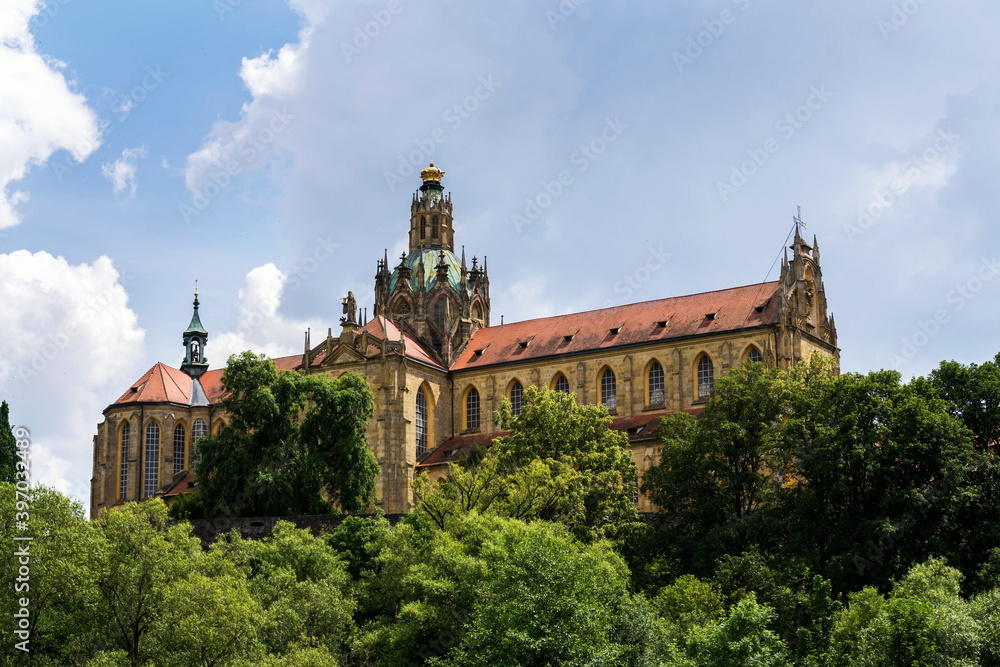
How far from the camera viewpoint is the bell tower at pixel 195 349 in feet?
354

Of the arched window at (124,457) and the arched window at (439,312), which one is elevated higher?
the arched window at (439,312)

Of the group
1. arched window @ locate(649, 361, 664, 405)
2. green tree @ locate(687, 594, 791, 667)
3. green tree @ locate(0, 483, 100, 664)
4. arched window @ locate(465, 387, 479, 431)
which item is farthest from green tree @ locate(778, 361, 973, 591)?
arched window @ locate(465, 387, 479, 431)

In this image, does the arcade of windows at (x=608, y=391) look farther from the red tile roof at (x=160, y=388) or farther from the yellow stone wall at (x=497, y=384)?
the red tile roof at (x=160, y=388)

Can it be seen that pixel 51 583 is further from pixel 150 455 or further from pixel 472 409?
pixel 150 455

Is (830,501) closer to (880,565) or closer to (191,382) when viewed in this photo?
(880,565)

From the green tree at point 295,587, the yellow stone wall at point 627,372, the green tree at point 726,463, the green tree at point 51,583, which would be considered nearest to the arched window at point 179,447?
the yellow stone wall at point 627,372

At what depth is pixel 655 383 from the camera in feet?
281

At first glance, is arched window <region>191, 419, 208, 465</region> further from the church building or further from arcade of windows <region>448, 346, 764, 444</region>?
arcade of windows <region>448, 346, 764, 444</region>

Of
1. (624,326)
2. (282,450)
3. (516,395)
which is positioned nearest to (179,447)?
(516,395)

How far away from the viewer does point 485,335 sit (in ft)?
316

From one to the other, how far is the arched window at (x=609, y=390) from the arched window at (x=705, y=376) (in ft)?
18.3

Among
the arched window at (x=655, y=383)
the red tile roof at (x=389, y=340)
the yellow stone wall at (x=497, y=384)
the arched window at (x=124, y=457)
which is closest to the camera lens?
the yellow stone wall at (x=497, y=384)

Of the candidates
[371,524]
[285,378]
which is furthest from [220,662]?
[285,378]

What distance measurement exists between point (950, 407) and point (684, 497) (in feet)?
38.3
